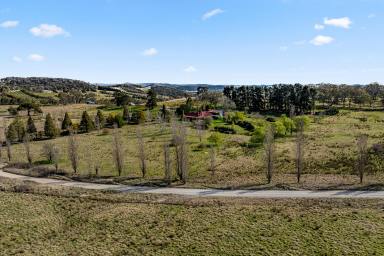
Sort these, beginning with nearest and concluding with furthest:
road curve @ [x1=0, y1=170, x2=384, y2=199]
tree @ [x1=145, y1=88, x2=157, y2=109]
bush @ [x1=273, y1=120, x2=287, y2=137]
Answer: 1. road curve @ [x1=0, y1=170, x2=384, y2=199]
2. bush @ [x1=273, y1=120, x2=287, y2=137]
3. tree @ [x1=145, y1=88, x2=157, y2=109]

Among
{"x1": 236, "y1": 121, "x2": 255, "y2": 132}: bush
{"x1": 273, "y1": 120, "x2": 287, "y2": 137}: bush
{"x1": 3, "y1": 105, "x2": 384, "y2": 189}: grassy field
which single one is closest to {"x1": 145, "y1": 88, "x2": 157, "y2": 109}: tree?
{"x1": 3, "y1": 105, "x2": 384, "y2": 189}: grassy field

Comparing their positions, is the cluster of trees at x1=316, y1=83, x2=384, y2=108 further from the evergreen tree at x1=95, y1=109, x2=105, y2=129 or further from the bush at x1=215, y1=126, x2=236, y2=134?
the evergreen tree at x1=95, y1=109, x2=105, y2=129

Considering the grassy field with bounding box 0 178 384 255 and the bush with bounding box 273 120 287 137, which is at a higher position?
the bush with bounding box 273 120 287 137

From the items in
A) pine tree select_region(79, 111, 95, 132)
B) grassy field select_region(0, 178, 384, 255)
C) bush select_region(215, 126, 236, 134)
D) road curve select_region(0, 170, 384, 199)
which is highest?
pine tree select_region(79, 111, 95, 132)

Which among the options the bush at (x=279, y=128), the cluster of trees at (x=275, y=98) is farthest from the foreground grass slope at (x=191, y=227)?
the cluster of trees at (x=275, y=98)

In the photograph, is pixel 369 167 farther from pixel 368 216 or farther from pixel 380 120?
pixel 380 120

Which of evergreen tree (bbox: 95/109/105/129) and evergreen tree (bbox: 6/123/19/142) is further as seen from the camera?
evergreen tree (bbox: 95/109/105/129)
